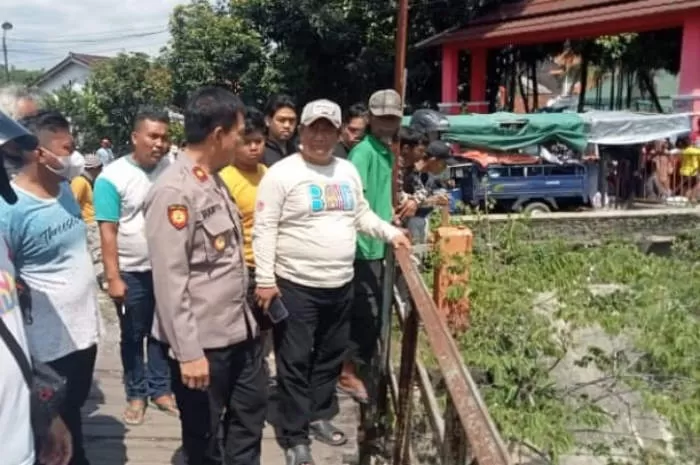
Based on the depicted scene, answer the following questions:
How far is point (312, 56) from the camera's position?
1770 centimetres

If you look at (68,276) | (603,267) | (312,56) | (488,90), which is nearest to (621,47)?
(488,90)

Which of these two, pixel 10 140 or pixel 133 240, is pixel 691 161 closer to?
pixel 133 240

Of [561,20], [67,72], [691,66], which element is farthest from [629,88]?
[67,72]

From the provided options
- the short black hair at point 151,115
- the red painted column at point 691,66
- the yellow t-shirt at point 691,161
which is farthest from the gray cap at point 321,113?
the red painted column at point 691,66

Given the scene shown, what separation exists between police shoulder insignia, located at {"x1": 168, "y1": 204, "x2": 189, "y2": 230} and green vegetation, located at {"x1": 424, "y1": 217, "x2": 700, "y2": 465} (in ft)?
6.08

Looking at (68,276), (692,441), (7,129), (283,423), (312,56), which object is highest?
(312,56)

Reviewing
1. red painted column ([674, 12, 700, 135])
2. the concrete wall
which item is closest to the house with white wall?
red painted column ([674, 12, 700, 135])

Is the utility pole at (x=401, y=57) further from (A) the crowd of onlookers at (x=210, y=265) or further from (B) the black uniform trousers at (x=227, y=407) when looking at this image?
(B) the black uniform trousers at (x=227, y=407)

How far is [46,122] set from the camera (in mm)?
2875

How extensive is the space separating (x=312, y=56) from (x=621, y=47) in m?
8.28

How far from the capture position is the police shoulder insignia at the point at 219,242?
2.44 meters

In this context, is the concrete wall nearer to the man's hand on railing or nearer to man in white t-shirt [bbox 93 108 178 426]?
the man's hand on railing

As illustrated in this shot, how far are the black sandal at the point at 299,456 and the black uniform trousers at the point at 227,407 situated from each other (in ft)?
1.15

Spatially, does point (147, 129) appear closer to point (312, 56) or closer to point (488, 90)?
point (312, 56)
